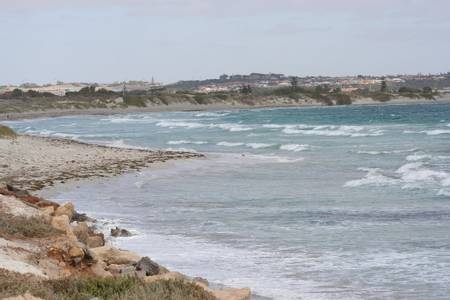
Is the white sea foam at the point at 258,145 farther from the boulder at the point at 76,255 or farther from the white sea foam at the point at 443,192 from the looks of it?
the boulder at the point at 76,255

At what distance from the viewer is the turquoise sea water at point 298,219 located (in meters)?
12.5

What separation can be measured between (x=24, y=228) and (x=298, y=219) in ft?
23.4

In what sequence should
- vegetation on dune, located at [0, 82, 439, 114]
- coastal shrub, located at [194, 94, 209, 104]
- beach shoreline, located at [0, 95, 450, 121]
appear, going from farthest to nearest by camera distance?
coastal shrub, located at [194, 94, 209, 104] < vegetation on dune, located at [0, 82, 439, 114] < beach shoreline, located at [0, 95, 450, 121]

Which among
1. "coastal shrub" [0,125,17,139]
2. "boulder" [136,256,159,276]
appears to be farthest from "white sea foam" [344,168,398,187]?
"coastal shrub" [0,125,17,139]

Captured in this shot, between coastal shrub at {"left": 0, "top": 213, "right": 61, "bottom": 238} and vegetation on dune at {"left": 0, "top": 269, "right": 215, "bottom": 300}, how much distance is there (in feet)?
14.1

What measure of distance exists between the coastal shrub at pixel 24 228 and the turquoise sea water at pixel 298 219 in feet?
6.57

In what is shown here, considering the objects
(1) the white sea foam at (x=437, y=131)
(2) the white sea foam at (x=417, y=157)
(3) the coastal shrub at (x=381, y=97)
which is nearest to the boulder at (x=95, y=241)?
(2) the white sea foam at (x=417, y=157)

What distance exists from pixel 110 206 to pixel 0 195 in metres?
5.24

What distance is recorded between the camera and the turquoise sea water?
12500 millimetres

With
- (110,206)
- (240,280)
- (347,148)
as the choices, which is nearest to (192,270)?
(240,280)

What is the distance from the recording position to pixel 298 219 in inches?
708

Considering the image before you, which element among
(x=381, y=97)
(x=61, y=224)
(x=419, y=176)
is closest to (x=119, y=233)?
(x=61, y=224)

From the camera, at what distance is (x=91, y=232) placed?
48.7ft

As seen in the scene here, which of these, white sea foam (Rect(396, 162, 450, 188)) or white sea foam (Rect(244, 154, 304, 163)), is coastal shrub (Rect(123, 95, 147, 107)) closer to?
white sea foam (Rect(244, 154, 304, 163))
